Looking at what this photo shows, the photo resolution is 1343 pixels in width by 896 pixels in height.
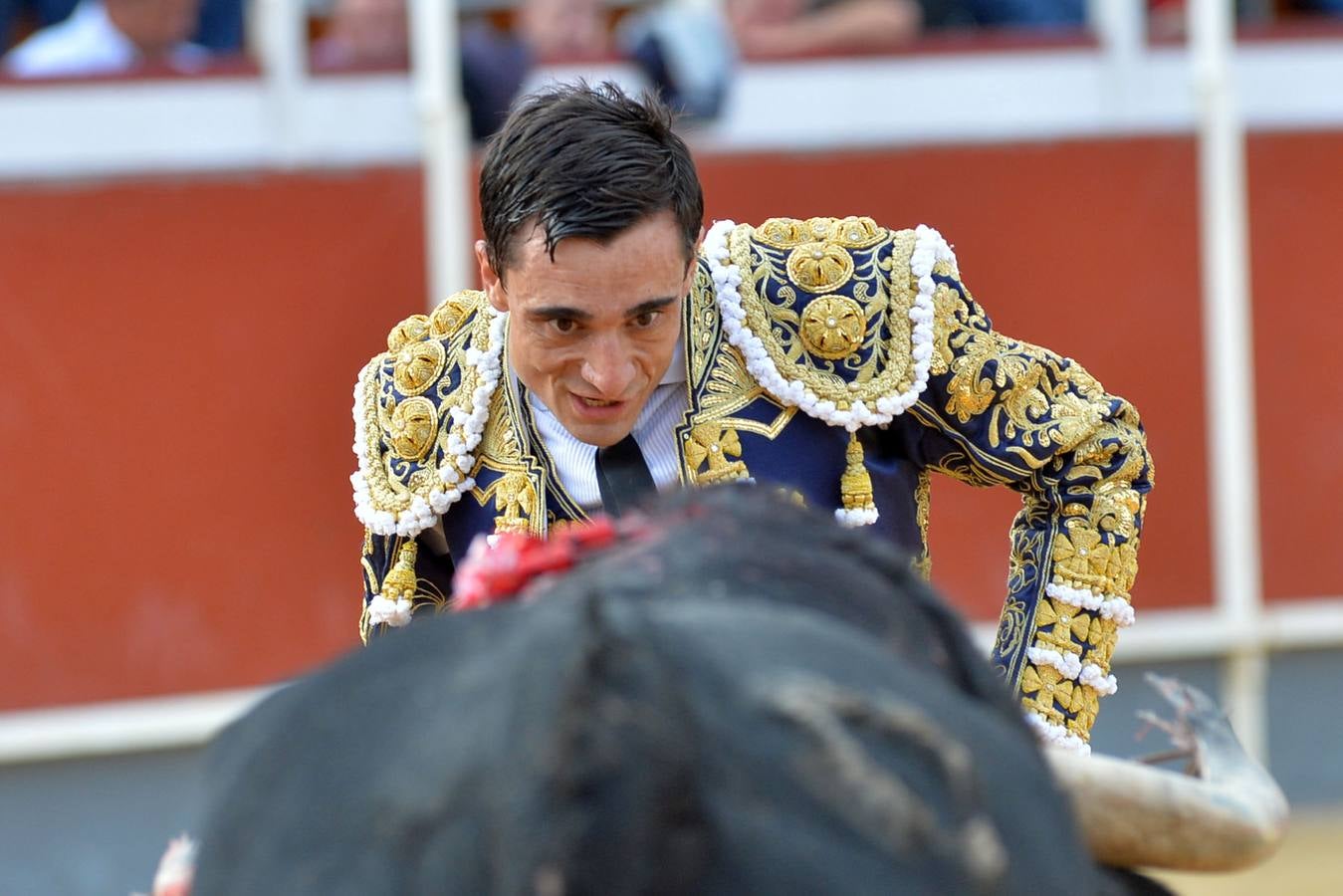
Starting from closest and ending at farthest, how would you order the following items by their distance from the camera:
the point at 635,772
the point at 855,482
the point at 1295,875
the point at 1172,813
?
1. the point at 635,772
2. the point at 1172,813
3. the point at 855,482
4. the point at 1295,875

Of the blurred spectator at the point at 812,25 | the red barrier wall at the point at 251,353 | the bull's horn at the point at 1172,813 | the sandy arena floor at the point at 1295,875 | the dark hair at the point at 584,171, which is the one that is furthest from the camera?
the blurred spectator at the point at 812,25

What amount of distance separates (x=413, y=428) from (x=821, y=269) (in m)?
0.51

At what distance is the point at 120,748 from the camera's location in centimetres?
514

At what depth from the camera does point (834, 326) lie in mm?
2430

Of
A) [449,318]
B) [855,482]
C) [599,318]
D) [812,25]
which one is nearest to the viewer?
[599,318]

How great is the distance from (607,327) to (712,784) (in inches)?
55.1

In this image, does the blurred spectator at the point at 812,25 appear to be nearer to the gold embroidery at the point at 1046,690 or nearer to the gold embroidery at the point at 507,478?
the gold embroidery at the point at 507,478

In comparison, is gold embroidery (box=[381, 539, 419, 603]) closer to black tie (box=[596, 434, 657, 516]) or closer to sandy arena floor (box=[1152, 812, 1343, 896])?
black tie (box=[596, 434, 657, 516])

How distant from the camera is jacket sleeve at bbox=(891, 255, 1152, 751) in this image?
7.86 feet

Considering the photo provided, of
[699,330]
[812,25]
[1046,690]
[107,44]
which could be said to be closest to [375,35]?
[107,44]

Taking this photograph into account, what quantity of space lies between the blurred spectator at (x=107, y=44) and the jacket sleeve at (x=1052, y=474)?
10.3 feet

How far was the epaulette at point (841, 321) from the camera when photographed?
7.87ft

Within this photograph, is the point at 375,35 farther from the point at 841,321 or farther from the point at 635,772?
the point at 635,772

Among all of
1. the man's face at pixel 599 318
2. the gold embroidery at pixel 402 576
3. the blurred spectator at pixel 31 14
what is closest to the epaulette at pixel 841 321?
the man's face at pixel 599 318
